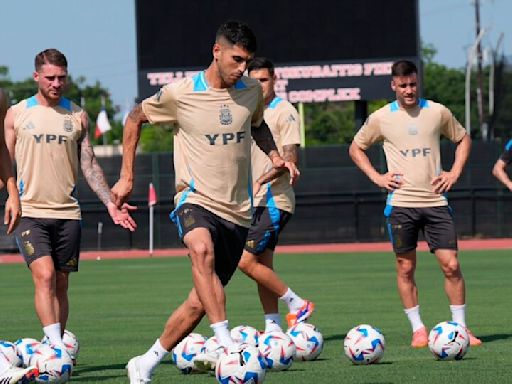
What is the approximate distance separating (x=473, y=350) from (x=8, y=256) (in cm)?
2523

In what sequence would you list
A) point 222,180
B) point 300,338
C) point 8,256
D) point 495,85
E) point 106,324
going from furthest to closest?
point 495,85 < point 8,256 < point 106,324 < point 300,338 < point 222,180

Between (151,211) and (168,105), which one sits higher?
(168,105)

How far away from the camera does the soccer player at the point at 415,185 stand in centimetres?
1202

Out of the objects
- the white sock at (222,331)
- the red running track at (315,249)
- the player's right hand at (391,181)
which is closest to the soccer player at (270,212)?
the player's right hand at (391,181)

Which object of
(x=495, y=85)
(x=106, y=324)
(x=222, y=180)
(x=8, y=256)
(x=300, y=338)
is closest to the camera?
(x=222, y=180)

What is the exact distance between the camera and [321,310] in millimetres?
15820

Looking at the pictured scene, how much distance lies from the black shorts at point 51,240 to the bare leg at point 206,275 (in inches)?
77.9

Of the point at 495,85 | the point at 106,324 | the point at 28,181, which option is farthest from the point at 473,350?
the point at 495,85

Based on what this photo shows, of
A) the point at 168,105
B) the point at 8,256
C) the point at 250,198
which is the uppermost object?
the point at 168,105

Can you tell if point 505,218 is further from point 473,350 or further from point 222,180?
point 222,180

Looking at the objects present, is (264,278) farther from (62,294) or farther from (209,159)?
(209,159)

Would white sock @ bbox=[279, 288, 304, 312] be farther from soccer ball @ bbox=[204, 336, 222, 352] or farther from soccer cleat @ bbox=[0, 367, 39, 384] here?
soccer cleat @ bbox=[0, 367, 39, 384]

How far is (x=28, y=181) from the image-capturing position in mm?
10773

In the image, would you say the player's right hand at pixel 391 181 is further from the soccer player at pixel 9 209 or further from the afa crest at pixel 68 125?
the soccer player at pixel 9 209
